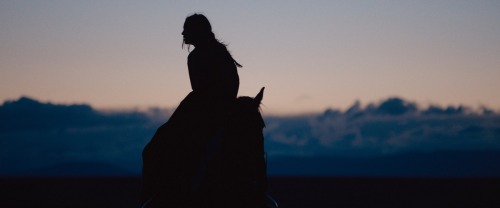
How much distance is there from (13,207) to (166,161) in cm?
2197

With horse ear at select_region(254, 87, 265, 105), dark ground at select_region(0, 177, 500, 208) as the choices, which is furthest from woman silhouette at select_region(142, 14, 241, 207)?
dark ground at select_region(0, 177, 500, 208)

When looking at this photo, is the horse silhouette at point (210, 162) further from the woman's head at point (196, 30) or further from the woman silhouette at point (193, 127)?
the woman's head at point (196, 30)

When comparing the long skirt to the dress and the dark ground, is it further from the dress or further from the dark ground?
the dark ground

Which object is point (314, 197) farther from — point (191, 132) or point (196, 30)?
point (191, 132)

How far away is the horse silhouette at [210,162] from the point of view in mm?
6395

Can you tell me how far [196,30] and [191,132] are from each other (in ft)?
2.80

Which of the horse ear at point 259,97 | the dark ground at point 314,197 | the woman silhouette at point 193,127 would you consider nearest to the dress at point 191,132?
the woman silhouette at point 193,127

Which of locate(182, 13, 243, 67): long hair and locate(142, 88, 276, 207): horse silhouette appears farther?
locate(182, 13, 243, 67): long hair

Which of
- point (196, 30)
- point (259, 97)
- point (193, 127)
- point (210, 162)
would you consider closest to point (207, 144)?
point (210, 162)

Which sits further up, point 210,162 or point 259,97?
point 259,97

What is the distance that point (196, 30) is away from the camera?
698 centimetres

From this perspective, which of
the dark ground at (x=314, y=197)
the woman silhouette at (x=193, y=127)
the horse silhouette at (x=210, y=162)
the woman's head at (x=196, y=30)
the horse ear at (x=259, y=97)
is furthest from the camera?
the dark ground at (x=314, y=197)

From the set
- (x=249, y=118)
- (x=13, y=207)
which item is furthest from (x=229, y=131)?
(x=13, y=207)

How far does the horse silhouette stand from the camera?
6.39 meters
